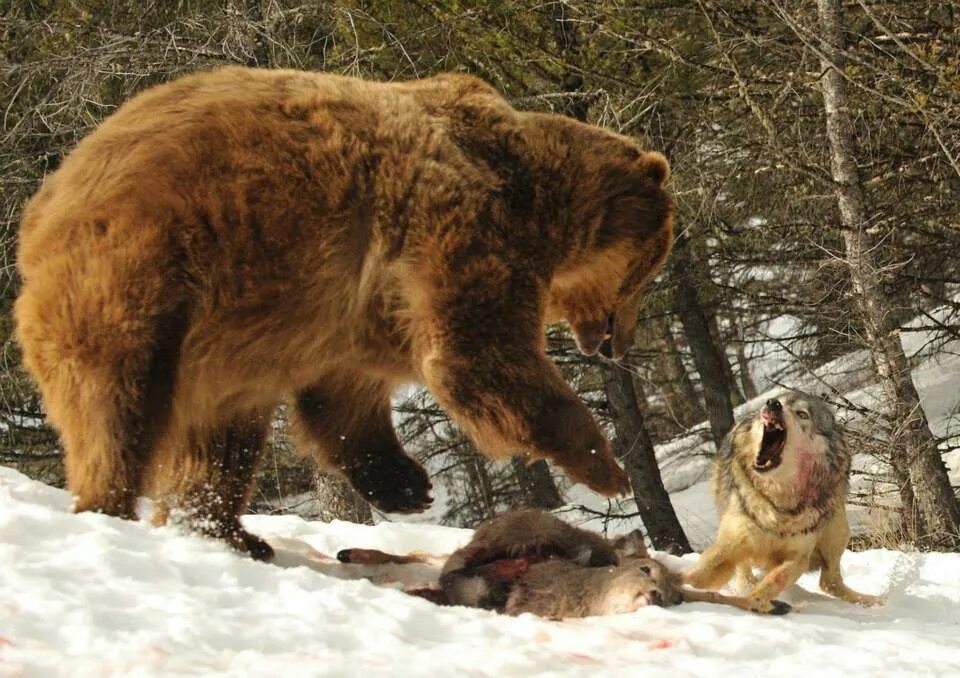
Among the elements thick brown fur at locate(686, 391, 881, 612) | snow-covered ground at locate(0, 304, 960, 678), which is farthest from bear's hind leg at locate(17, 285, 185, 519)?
thick brown fur at locate(686, 391, 881, 612)

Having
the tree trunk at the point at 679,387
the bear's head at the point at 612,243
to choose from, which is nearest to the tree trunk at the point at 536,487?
the tree trunk at the point at 679,387

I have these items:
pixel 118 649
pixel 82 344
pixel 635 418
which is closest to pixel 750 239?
pixel 635 418

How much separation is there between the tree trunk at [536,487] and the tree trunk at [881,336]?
21.9 feet

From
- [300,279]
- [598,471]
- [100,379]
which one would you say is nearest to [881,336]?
[598,471]

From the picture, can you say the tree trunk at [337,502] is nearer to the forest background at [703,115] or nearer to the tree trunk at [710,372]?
the forest background at [703,115]

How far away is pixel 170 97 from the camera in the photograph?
4777 mm

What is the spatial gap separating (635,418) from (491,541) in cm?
756

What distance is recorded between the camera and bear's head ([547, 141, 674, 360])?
571 cm

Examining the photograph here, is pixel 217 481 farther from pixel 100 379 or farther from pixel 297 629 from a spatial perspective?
pixel 297 629

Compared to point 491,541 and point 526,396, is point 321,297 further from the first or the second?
point 491,541

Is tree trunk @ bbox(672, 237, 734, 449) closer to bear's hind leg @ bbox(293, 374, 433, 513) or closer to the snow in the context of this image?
bear's hind leg @ bbox(293, 374, 433, 513)

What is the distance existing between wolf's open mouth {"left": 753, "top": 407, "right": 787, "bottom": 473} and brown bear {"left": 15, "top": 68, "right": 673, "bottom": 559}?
0.66 meters

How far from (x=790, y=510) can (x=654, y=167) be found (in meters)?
1.99

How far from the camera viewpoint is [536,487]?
15336 millimetres
